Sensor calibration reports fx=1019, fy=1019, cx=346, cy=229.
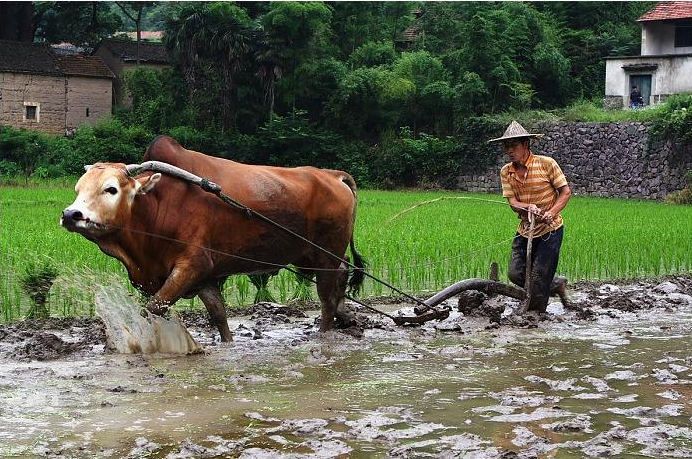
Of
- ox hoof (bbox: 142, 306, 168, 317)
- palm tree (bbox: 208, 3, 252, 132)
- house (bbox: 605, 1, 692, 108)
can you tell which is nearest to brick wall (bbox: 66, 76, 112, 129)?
palm tree (bbox: 208, 3, 252, 132)

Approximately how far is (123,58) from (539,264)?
1419 inches

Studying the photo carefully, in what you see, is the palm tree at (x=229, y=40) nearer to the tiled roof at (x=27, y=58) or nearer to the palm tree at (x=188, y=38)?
the palm tree at (x=188, y=38)

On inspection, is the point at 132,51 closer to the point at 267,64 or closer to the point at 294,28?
the point at 267,64

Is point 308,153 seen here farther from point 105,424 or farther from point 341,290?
point 105,424

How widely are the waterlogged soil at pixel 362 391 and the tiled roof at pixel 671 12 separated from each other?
28235mm

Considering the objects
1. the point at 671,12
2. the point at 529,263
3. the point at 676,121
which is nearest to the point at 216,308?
the point at 529,263

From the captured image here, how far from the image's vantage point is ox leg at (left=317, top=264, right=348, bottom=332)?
797cm

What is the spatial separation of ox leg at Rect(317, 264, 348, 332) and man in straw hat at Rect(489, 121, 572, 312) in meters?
1.55

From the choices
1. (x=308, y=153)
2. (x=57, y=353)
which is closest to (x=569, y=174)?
(x=308, y=153)

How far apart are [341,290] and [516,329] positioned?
1.47 metres

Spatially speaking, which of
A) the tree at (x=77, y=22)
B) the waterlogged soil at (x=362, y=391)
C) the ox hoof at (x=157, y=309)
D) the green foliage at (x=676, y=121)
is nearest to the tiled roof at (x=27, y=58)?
the tree at (x=77, y=22)

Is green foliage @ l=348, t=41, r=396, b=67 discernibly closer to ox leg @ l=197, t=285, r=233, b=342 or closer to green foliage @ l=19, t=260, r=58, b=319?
green foliage @ l=19, t=260, r=58, b=319

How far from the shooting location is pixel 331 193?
792 cm

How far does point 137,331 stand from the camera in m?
6.85
